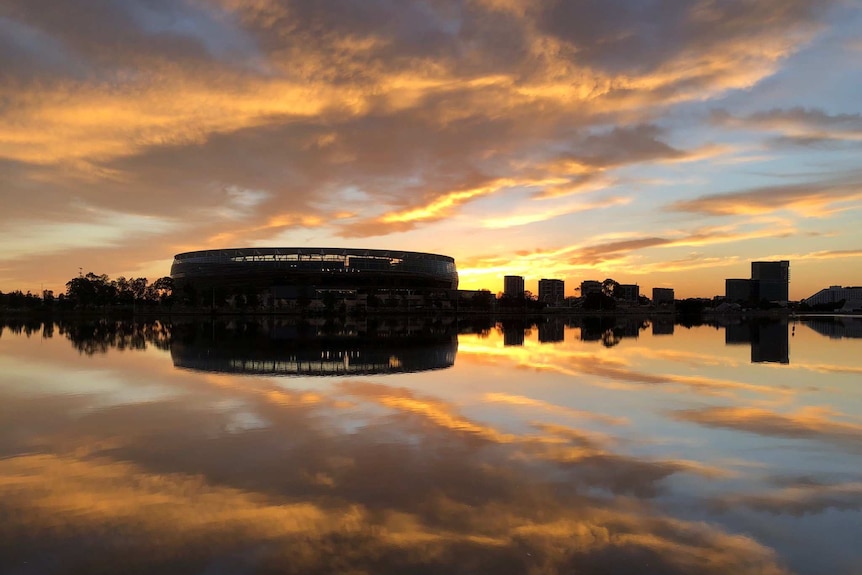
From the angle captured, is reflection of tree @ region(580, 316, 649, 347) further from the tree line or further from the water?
the tree line

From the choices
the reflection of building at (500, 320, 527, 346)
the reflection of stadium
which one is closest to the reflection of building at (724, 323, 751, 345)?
the reflection of building at (500, 320, 527, 346)

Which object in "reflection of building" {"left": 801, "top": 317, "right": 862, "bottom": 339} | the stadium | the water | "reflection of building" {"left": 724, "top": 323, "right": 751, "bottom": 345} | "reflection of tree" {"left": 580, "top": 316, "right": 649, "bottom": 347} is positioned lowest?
the water

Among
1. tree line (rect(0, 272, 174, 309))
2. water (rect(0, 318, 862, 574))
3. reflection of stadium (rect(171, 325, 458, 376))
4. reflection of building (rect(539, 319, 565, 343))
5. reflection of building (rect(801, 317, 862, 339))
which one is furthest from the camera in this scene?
tree line (rect(0, 272, 174, 309))

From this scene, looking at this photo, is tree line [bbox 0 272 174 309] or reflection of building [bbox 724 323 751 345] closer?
reflection of building [bbox 724 323 751 345]

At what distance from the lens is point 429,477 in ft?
36.2

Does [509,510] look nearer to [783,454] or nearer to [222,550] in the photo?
[222,550]

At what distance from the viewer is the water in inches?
309

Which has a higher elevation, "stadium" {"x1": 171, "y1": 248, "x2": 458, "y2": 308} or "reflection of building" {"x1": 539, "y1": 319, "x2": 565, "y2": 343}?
"stadium" {"x1": 171, "y1": 248, "x2": 458, "y2": 308}

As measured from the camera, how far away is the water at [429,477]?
786 centimetres

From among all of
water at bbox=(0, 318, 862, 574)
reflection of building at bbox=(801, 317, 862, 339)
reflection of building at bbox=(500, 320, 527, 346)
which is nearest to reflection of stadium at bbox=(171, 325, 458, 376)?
water at bbox=(0, 318, 862, 574)

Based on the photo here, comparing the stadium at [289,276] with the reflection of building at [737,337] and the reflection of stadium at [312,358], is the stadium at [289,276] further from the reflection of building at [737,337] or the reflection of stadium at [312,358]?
the reflection of stadium at [312,358]

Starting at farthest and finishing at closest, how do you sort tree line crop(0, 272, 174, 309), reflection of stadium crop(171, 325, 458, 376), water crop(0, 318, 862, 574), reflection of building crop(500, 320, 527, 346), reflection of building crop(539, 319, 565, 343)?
tree line crop(0, 272, 174, 309), reflection of building crop(539, 319, 565, 343), reflection of building crop(500, 320, 527, 346), reflection of stadium crop(171, 325, 458, 376), water crop(0, 318, 862, 574)

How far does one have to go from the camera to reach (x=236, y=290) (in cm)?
19462

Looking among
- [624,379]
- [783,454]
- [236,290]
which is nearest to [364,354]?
[624,379]
